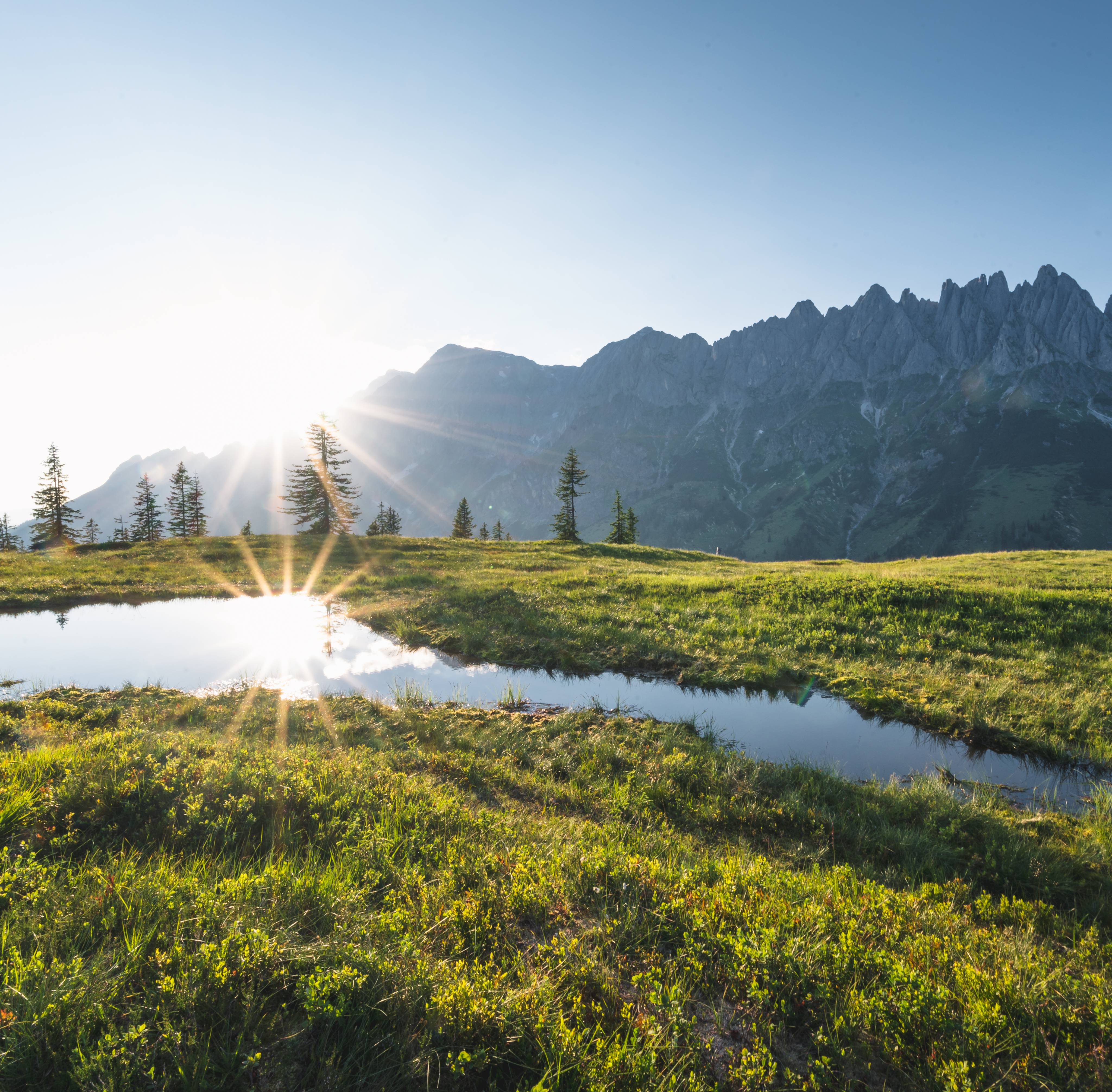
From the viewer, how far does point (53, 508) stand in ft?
231

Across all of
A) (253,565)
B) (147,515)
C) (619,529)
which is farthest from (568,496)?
(147,515)

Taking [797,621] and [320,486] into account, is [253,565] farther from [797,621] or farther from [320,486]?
[797,621]

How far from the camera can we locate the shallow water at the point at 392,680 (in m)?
9.38

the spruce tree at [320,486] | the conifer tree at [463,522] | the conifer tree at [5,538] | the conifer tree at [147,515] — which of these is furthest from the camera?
the conifer tree at [463,522]

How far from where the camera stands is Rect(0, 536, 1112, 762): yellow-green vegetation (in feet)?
36.4

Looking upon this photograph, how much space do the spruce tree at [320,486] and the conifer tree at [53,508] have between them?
118 ft

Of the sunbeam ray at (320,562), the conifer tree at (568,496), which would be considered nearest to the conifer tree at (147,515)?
the sunbeam ray at (320,562)

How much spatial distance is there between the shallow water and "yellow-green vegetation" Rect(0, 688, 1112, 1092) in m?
1.64

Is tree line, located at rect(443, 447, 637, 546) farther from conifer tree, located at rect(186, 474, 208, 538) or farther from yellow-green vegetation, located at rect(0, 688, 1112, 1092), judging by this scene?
yellow-green vegetation, located at rect(0, 688, 1112, 1092)

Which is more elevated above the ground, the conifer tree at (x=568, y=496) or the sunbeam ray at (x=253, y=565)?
the conifer tree at (x=568, y=496)

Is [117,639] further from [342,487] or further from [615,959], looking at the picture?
[342,487]

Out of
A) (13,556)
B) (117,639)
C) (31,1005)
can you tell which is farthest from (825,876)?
(13,556)

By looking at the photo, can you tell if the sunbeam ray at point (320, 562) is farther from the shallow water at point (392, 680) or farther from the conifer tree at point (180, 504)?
the conifer tree at point (180, 504)

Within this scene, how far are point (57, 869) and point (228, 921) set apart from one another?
1.98 m
